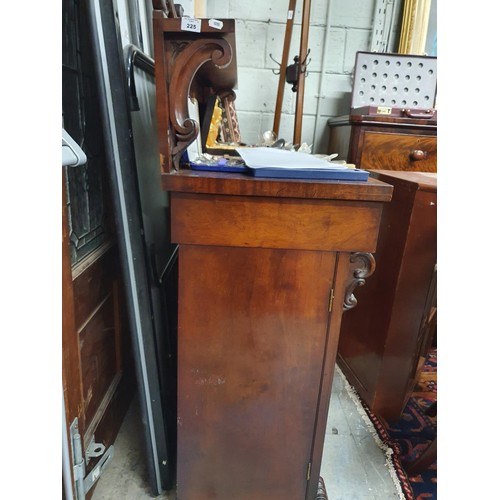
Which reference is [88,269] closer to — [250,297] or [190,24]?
[250,297]

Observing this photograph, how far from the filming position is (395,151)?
1.48m

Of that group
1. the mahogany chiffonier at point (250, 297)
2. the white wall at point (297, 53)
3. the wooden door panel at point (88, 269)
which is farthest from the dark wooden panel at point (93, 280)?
the white wall at point (297, 53)

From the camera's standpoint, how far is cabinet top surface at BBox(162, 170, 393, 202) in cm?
65

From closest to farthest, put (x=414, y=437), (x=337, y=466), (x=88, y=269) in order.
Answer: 1. (x=88, y=269)
2. (x=337, y=466)
3. (x=414, y=437)

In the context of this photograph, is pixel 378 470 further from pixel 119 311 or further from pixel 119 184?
pixel 119 184

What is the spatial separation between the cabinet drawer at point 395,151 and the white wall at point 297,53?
51 cm

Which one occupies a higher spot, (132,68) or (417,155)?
(132,68)

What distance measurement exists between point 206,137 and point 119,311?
0.58 m

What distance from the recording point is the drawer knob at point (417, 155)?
1.47 meters

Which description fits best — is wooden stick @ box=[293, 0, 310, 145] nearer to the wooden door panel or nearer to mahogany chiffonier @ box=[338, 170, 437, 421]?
mahogany chiffonier @ box=[338, 170, 437, 421]

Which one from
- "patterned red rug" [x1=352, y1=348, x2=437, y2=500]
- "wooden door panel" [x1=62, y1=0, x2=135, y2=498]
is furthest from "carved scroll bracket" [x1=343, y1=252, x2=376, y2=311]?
"patterned red rug" [x1=352, y1=348, x2=437, y2=500]

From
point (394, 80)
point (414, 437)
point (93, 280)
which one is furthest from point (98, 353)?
point (394, 80)

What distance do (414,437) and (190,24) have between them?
1.38 meters
